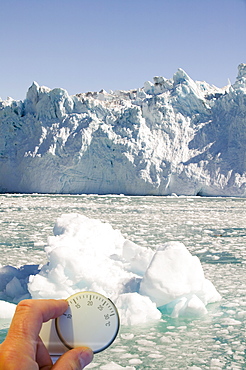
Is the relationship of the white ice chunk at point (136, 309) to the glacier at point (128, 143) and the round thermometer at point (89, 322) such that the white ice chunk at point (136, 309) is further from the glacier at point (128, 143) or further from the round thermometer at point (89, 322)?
the glacier at point (128, 143)

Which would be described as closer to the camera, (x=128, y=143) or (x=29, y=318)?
(x=29, y=318)

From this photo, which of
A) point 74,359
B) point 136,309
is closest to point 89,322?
point 74,359

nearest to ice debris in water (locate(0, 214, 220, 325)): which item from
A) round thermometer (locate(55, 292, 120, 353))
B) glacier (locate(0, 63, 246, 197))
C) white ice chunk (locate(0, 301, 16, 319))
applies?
white ice chunk (locate(0, 301, 16, 319))

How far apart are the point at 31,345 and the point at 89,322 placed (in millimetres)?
222

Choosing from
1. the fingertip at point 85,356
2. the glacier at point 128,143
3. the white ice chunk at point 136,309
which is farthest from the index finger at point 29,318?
the glacier at point 128,143

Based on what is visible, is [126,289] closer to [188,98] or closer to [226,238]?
Result: [226,238]

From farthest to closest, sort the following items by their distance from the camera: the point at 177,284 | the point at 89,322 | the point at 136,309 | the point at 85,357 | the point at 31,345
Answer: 1. the point at 177,284
2. the point at 136,309
3. the point at 89,322
4. the point at 85,357
5. the point at 31,345

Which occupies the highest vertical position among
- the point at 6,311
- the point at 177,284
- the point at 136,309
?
the point at 177,284

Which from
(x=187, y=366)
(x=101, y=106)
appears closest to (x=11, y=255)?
(x=187, y=366)

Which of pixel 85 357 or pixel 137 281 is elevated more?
pixel 85 357

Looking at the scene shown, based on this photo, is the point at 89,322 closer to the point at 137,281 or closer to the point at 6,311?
the point at 6,311

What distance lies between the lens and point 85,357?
0.73 meters

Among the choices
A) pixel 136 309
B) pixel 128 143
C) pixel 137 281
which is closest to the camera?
pixel 136 309

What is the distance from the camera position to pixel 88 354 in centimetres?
75
